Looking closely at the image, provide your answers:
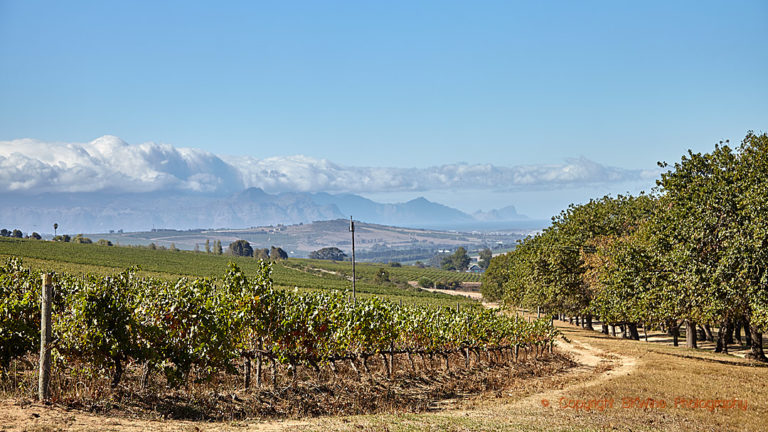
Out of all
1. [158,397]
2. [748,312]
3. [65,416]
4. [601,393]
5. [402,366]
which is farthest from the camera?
[748,312]

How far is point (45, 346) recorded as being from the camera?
10.5 m

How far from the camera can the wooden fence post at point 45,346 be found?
33.7 feet

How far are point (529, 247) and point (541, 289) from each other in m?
8.04

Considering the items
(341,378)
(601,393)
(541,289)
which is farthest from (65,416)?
(541,289)

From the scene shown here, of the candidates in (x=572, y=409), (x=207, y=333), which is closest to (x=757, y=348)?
(x=572, y=409)

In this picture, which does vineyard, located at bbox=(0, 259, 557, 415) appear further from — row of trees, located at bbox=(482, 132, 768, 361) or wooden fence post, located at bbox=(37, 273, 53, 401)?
row of trees, located at bbox=(482, 132, 768, 361)

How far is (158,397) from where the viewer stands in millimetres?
11812

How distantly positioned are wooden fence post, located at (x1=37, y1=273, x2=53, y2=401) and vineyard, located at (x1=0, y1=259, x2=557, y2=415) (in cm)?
44

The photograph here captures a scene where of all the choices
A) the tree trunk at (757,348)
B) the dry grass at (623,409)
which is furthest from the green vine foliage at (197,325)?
Result: the tree trunk at (757,348)

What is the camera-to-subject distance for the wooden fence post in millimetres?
10258

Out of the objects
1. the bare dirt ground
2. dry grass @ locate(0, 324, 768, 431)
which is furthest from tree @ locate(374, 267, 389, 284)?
dry grass @ locate(0, 324, 768, 431)

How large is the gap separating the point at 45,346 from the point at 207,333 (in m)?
3.45

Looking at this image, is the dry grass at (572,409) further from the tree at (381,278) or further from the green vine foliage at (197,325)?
the tree at (381,278)

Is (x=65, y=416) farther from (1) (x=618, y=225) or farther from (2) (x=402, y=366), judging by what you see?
(1) (x=618, y=225)
